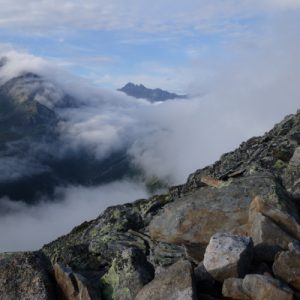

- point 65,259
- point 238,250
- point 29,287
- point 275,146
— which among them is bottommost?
point 275,146

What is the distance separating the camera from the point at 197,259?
16.6m

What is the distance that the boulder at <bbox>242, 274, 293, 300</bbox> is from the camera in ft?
40.5

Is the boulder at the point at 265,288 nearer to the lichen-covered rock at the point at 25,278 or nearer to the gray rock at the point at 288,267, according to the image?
the gray rock at the point at 288,267

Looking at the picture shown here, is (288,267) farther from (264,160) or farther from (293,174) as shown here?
(264,160)

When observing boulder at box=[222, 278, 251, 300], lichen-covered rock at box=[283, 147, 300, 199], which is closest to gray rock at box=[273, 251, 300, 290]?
boulder at box=[222, 278, 251, 300]

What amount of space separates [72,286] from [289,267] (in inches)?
258

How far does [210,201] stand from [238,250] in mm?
4916

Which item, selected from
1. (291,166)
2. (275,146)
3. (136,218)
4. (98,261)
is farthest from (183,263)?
(275,146)

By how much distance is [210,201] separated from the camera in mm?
18609

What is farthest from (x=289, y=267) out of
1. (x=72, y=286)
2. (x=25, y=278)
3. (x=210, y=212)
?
(x=25, y=278)

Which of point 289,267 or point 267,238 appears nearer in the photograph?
point 289,267

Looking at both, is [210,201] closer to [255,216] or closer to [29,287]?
[255,216]

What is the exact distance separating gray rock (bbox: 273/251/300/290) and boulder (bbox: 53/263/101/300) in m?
5.55

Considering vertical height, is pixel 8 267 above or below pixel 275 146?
above
